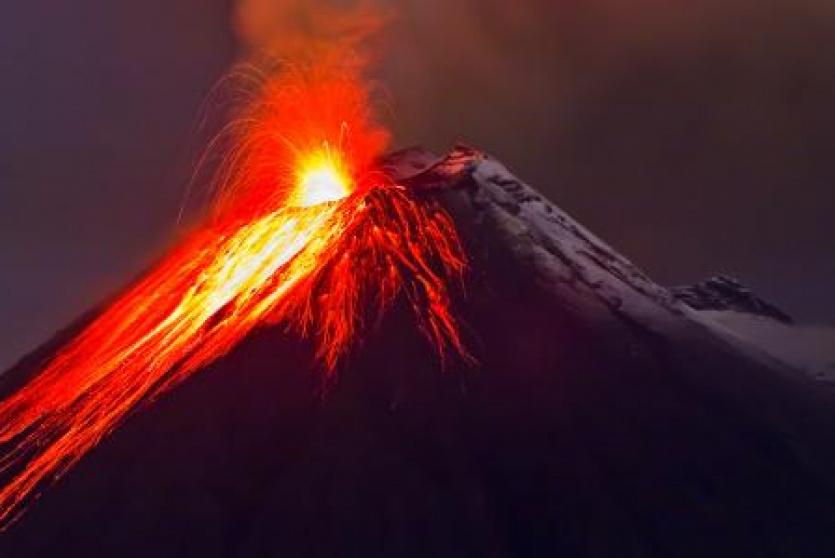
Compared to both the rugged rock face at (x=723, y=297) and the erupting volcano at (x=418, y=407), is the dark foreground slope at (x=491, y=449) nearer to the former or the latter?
the erupting volcano at (x=418, y=407)

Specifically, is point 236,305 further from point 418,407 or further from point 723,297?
point 723,297

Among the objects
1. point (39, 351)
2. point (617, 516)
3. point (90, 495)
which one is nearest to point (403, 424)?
point (617, 516)

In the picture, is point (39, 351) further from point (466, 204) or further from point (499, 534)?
point (499, 534)

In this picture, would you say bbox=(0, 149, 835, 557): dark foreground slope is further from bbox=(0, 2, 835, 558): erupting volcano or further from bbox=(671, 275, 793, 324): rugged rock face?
bbox=(671, 275, 793, 324): rugged rock face

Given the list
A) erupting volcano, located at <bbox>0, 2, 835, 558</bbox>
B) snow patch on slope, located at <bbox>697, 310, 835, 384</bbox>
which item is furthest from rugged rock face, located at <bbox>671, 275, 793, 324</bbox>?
erupting volcano, located at <bbox>0, 2, 835, 558</bbox>

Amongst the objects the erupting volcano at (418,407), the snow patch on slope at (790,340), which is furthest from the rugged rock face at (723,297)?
the erupting volcano at (418,407)
